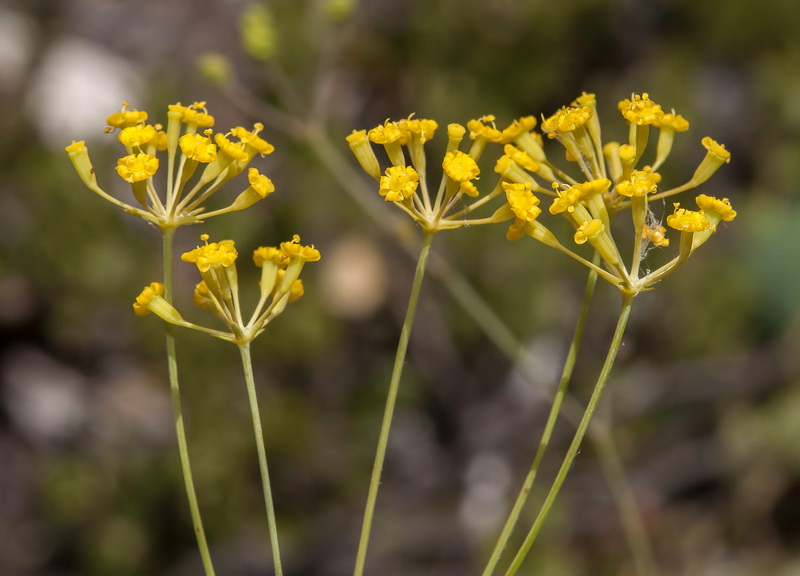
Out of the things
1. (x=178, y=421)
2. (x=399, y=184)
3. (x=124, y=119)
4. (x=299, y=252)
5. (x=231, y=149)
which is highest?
(x=124, y=119)

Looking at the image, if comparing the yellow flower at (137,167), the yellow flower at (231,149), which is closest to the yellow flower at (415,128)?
the yellow flower at (231,149)

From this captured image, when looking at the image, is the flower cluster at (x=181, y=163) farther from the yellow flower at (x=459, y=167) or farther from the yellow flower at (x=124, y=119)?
the yellow flower at (x=459, y=167)

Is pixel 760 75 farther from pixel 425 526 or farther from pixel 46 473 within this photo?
pixel 46 473

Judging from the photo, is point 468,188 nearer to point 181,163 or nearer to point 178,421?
point 181,163

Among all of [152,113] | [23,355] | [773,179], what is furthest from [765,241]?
[23,355]

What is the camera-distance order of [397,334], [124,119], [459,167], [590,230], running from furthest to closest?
[397,334] < [124,119] < [459,167] < [590,230]

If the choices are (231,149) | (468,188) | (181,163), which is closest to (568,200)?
(468,188)
